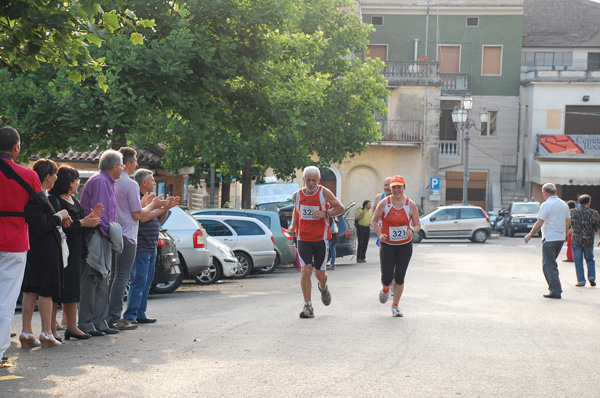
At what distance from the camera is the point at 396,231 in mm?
12219

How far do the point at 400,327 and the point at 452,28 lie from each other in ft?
155

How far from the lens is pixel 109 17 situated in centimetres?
866

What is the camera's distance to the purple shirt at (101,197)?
9922 mm

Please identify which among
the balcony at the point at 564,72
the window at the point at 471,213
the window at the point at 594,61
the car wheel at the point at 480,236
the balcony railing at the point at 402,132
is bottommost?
the car wheel at the point at 480,236

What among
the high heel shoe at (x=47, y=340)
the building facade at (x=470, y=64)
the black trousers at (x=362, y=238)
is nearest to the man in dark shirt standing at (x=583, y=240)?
the black trousers at (x=362, y=238)

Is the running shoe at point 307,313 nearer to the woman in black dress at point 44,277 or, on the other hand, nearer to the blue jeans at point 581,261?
the woman in black dress at point 44,277

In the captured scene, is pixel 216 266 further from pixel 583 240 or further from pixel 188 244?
pixel 583 240

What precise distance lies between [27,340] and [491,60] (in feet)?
165

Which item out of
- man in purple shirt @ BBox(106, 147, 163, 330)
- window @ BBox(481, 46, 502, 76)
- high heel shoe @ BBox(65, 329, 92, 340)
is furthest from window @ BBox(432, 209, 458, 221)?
high heel shoe @ BBox(65, 329, 92, 340)

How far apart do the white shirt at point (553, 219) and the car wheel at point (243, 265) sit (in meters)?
7.00

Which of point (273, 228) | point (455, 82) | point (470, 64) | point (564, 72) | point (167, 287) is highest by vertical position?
point (470, 64)

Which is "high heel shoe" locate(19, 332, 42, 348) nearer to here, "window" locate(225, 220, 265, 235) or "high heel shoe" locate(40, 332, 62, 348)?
"high heel shoe" locate(40, 332, 62, 348)

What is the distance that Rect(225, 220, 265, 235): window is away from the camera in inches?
805

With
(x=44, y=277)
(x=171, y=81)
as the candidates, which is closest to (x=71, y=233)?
(x=44, y=277)
